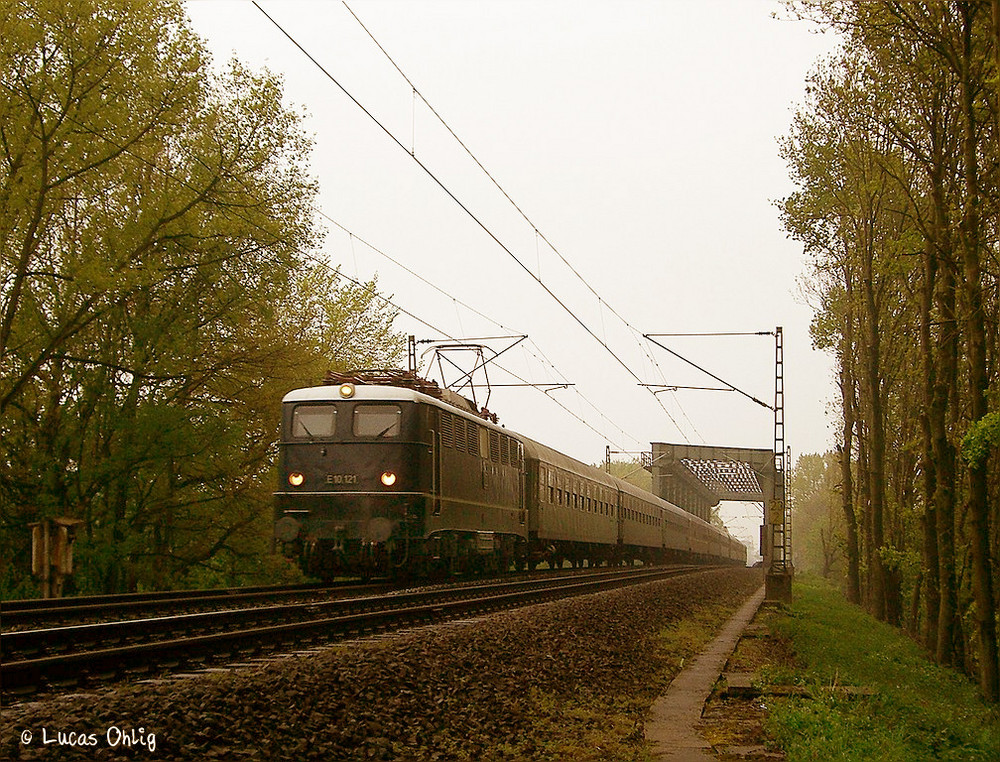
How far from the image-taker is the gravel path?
629 centimetres

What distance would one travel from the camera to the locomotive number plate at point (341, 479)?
19.1 metres

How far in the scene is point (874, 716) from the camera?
9.29 m

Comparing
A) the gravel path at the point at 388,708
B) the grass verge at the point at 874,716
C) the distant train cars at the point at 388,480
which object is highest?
the distant train cars at the point at 388,480

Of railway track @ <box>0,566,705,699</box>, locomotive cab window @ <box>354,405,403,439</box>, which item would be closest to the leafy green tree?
locomotive cab window @ <box>354,405,403,439</box>

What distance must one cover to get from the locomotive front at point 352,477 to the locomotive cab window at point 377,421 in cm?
2

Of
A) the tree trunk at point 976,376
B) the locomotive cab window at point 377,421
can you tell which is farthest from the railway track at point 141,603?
the tree trunk at point 976,376

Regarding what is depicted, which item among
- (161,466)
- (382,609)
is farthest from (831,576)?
(382,609)

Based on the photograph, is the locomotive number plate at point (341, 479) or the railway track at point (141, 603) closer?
the railway track at point (141, 603)

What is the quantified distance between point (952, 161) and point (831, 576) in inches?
2761

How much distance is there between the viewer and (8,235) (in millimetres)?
22047

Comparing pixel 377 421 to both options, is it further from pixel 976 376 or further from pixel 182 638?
pixel 976 376

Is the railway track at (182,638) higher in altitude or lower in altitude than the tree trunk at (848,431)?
lower

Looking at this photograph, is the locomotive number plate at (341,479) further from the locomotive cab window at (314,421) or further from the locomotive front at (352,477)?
the locomotive cab window at (314,421)

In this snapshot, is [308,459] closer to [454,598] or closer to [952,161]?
[454,598]
